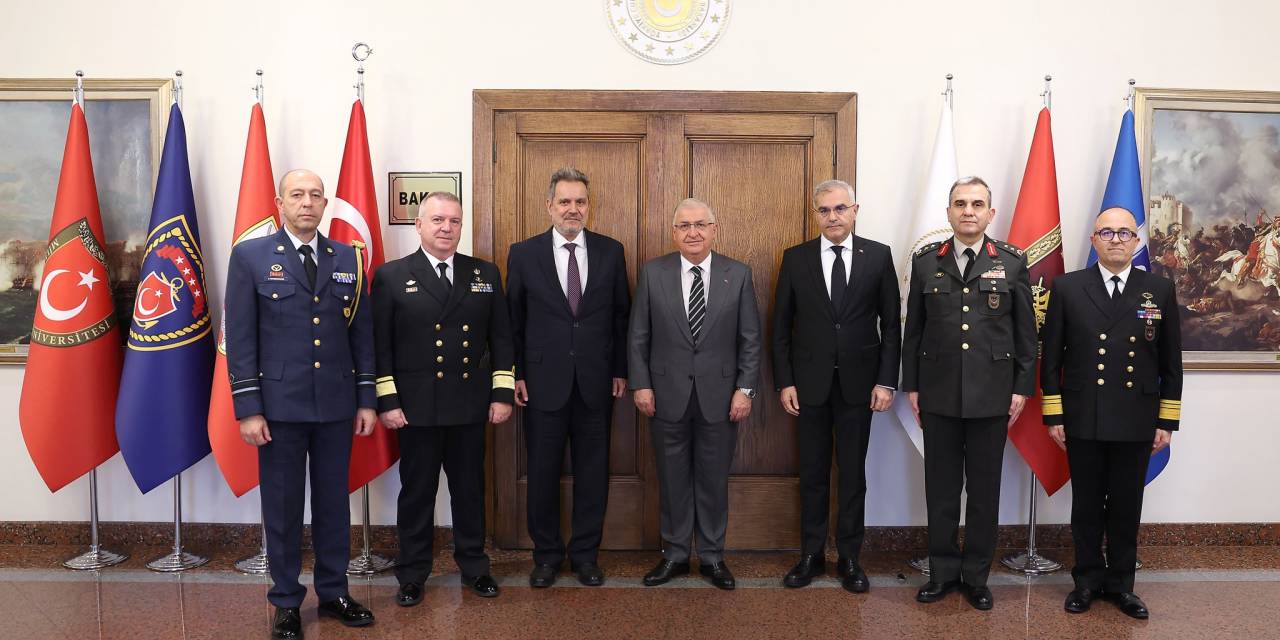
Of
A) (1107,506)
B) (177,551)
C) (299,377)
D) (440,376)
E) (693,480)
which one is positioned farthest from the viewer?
(177,551)

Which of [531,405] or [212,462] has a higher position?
[531,405]

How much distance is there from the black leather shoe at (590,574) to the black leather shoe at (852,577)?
1.03 m

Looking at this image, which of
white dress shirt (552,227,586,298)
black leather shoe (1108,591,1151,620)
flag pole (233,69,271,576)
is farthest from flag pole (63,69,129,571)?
black leather shoe (1108,591,1151,620)

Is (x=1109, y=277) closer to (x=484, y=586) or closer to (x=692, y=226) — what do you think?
(x=692, y=226)

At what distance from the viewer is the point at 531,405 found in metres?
3.22

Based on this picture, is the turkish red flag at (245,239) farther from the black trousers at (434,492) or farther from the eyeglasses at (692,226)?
the eyeglasses at (692,226)

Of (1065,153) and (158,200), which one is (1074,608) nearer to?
(1065,153)

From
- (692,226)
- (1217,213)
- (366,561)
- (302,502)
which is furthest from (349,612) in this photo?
(1217,213)

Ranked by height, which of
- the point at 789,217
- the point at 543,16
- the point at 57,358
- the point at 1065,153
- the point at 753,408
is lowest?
the point at 753,408

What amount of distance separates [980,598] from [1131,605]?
562mm

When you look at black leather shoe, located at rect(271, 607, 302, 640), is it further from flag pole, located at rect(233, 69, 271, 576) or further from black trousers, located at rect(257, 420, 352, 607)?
flag pole, located at rect(233, 69, 271, 576)

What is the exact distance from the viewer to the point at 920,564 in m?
3.51

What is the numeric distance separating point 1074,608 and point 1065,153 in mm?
2101

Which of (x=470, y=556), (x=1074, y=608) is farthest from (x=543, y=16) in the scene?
(x=1074, y=608)
